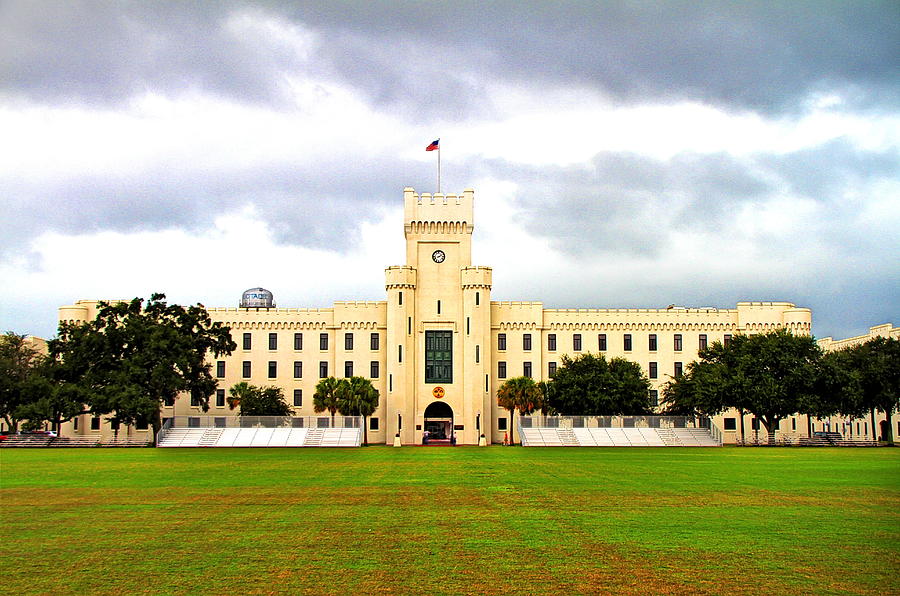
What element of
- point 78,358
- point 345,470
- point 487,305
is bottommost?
point 345,470

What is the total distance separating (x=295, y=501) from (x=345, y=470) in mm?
13399

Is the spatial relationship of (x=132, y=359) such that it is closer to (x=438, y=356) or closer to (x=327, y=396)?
(x=327, y=396)

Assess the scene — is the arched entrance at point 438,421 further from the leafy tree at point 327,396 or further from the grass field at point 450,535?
the grass field at point 450,535

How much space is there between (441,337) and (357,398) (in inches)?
451

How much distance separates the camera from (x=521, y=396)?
8050 centimetres

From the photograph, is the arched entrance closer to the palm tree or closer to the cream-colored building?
the cream-colored building

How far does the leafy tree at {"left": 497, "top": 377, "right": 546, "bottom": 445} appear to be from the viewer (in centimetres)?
8031

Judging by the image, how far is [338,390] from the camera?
260ft

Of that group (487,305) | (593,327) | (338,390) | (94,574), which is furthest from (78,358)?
(94,574)

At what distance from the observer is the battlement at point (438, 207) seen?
87.4 metres

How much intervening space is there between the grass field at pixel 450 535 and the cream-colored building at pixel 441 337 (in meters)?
51.8

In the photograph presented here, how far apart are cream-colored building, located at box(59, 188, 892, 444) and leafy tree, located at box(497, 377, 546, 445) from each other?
9.39 ft

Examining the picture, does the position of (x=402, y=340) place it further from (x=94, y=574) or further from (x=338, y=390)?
(x=94, y=574)

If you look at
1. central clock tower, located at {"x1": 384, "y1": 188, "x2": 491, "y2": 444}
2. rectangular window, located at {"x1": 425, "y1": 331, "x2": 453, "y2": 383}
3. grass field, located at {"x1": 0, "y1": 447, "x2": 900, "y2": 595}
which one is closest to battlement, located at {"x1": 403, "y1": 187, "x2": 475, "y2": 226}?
central clock tower, located at {"x1": 384, "y1": 188, "x2": 491, "y2": 444}
